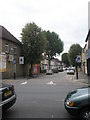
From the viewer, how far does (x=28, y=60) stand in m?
30.2

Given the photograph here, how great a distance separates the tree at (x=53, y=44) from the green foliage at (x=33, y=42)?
2785cm

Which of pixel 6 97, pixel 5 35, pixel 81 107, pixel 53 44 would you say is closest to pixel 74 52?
pixel 53 44

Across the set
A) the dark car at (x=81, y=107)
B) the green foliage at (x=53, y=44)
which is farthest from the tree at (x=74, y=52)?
the dark car at (x=81, y=107)

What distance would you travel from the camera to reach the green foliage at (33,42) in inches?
1149

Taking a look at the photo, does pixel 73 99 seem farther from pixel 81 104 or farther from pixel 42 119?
pixel 42 119

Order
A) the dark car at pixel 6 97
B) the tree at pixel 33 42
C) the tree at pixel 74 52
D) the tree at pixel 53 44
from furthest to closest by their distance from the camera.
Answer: the tree at pixel 53 44, the tree at pixel 74 52, the tree at pixel 33 42, the dark car at pixel 6 97

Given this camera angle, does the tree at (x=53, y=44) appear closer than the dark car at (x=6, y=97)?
No

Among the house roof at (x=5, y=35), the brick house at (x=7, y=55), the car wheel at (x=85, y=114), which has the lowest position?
the car wheel at (x=85, y=114)

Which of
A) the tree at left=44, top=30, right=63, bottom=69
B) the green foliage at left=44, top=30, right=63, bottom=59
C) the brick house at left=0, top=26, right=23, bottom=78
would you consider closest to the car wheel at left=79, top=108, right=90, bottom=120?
the brick house at left=0, top=26, right=23, bottom=78

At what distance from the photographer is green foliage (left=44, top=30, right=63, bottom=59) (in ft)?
192

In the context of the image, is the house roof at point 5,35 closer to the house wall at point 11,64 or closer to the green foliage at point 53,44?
the house wall at point 11,64

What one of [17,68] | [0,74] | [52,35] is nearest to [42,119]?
[0,74]

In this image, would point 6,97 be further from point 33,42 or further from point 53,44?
point 53,44

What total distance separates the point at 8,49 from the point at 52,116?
875 inches
